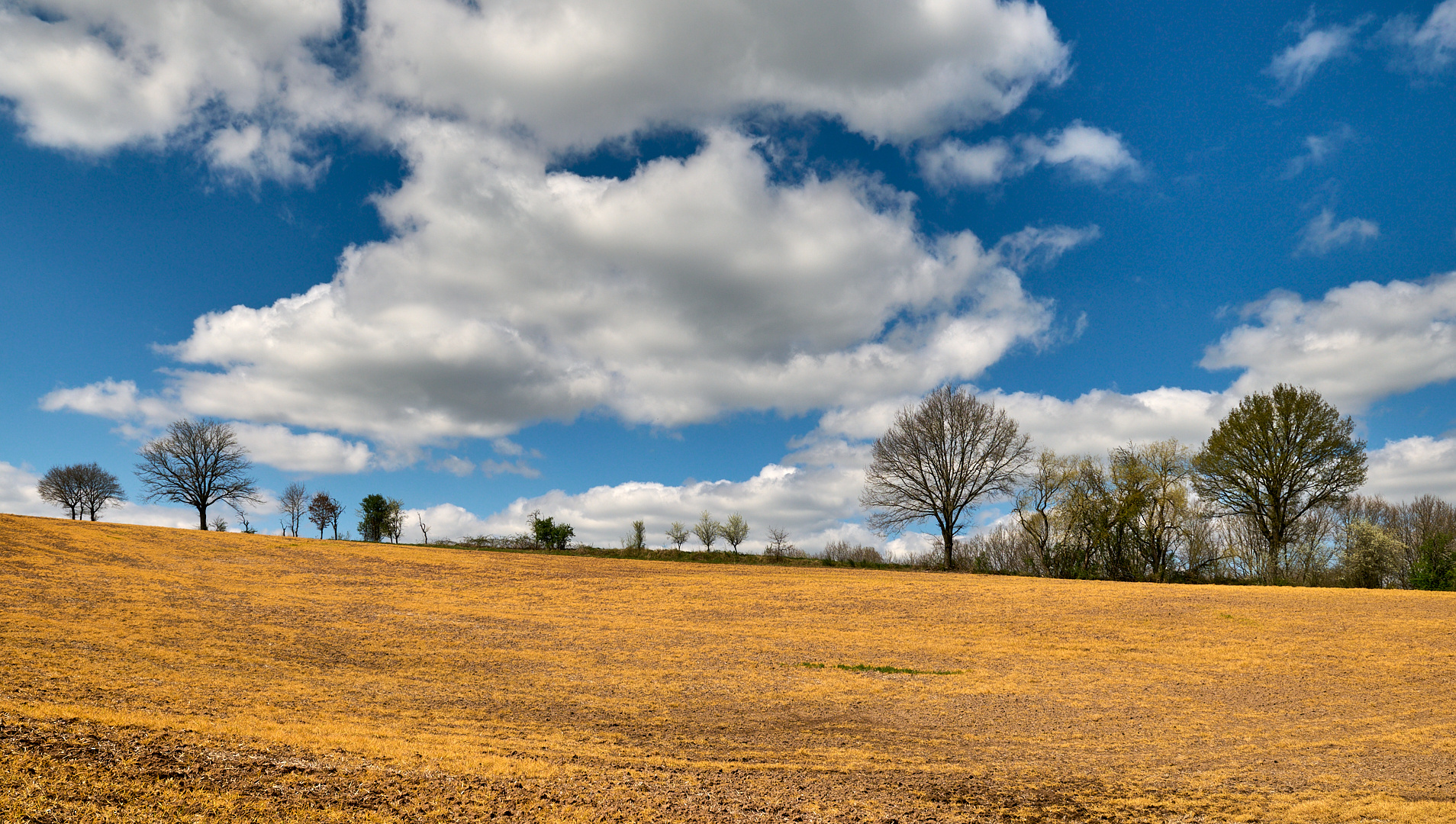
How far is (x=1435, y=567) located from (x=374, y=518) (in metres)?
79.2

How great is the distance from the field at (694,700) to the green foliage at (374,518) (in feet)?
123

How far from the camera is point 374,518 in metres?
68.3

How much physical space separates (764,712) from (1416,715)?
43.0 feet

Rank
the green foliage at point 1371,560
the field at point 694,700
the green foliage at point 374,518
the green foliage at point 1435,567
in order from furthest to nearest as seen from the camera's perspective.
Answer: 1. the green foliage at point 374,518
2. the green foliage at point 1371,560
3. the green foliage at point 1435,567
4. the field at point 694,700

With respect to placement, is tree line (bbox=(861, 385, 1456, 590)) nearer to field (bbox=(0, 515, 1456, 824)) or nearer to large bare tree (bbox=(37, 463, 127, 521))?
field (bbox=(0, 515, 1456, 824))

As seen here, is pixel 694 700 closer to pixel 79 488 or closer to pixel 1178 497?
pixel 1178 497

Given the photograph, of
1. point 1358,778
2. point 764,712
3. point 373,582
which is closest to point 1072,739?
point 1358,778

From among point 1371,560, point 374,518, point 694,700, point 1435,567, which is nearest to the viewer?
point 694,700

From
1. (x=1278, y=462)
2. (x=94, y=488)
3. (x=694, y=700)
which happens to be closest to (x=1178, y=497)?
(x=1278, y=462)

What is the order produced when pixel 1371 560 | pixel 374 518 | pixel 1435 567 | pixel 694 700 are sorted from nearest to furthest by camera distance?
pixel 694 700, pixel 1435 567, pixel 1371 560, pixel 374 518

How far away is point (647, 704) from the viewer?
44.1ft

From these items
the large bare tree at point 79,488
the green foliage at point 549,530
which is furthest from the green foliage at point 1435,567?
the large bare tree at point 79,488

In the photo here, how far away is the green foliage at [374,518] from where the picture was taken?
68.1 m

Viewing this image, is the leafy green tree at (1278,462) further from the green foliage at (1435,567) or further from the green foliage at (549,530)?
the green foliage at (549,530)
